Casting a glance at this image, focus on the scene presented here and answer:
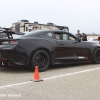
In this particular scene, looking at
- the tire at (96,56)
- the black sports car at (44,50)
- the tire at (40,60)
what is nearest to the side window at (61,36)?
the black sports car at (44,50)

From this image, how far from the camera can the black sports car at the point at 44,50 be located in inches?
279

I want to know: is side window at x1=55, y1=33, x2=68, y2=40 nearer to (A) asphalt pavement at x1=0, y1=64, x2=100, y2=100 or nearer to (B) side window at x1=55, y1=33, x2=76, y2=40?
(B) side window at x1=55, y1=33, x2=76, y2=40

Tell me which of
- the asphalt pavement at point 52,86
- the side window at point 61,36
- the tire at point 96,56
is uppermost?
the side window at point 61,36

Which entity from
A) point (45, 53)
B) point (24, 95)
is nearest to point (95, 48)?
point (45, 53)

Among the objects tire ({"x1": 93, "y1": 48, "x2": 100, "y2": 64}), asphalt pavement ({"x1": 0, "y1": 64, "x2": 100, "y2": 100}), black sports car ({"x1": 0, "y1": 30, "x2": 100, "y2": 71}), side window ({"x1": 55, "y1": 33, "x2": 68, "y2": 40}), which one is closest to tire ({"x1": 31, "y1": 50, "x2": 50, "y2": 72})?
black sports car ({"x1": 0, "y1": 30, "x2": 100, "y2": 71})

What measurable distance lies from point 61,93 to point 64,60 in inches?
128

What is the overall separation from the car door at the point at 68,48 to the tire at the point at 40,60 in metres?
0.49

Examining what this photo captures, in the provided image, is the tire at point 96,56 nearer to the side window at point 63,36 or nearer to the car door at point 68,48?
the car door at point 68,48

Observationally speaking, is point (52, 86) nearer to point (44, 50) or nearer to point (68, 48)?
point (44, 50)

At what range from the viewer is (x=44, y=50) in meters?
7.59

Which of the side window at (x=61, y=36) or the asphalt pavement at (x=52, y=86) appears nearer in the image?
the asphalt pavement at (x=52, y=86)

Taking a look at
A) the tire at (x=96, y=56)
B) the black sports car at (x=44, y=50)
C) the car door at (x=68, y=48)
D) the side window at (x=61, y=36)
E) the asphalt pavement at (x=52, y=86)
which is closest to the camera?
the asphalt pavement at (x=52, y=86)

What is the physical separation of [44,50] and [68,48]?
A: 104cm

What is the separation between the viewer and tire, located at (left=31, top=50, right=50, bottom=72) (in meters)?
7.29
